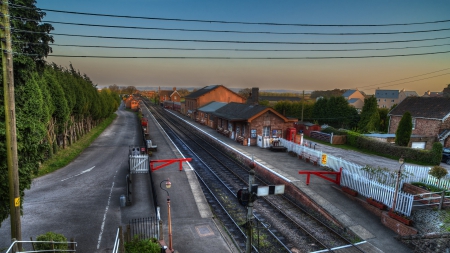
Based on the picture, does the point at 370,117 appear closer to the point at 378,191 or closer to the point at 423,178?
the point at 423,178

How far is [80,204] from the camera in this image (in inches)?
533

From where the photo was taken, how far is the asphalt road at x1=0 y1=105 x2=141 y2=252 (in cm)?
1057

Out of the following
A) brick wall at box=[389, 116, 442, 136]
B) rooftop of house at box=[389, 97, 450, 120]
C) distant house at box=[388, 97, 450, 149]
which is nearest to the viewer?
distant house at box=[388, 97, 450, 149]

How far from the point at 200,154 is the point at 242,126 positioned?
22.6 feet

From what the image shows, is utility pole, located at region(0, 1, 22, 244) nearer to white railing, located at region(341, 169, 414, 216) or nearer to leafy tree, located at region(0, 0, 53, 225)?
leafy tree, located at region(0, 0, 53, 225)

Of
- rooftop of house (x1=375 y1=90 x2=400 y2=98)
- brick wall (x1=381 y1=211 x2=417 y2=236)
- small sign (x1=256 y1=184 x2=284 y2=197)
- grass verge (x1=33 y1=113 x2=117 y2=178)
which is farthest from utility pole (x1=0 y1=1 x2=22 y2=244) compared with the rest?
rooftop of house (x1=375 y1=90 x2=400 y2=98)

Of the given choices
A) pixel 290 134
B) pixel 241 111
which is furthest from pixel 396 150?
pixel 241 111

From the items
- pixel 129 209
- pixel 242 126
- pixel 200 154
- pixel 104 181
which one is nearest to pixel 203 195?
pixel 129 209

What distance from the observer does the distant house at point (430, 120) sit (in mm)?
29422

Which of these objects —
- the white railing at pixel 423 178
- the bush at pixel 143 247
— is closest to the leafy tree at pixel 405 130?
the white railing at pixel 423 178

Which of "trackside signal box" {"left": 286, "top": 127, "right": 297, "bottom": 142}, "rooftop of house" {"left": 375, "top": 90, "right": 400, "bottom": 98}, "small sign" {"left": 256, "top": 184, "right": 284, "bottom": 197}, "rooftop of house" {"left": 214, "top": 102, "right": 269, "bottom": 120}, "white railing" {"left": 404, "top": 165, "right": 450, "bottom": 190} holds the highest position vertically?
"rooftop of house" {"left": 375, "top": 90, "right": 400, "bottom": 98}

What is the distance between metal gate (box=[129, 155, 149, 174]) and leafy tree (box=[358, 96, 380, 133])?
35.7 m

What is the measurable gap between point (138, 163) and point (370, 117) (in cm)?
3715

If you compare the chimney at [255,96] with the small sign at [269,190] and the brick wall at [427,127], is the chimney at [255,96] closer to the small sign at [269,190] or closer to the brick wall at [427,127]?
the brick wall at [427,127]
